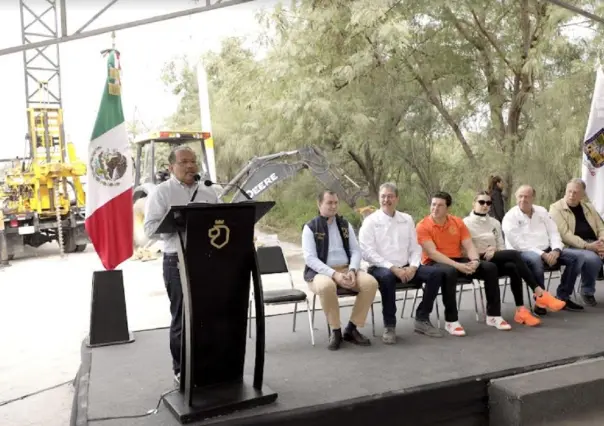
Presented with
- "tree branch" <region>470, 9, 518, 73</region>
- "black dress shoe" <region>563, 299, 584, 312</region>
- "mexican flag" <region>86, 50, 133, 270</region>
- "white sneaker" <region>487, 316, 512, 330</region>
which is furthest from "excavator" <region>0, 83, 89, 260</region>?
"black dress shoe" <region>563, 299, 584, 312</region>

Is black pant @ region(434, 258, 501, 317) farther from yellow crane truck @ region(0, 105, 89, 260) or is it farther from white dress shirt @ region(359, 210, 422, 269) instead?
yellow crane truck @ region(0, 105, 89, 260)

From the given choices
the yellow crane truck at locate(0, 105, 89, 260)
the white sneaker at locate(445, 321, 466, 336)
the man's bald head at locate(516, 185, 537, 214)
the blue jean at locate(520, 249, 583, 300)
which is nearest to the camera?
the white sneaker at locate(445, 321, 466, 336)

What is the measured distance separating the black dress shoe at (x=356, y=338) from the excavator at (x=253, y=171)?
3.49 meters

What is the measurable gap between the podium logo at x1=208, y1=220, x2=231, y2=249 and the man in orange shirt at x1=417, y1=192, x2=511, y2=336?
6.00 ft

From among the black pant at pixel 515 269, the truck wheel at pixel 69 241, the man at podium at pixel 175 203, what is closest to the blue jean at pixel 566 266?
the black pant at pixel 515 269

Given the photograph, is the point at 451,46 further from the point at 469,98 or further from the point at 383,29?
the point at 383,29

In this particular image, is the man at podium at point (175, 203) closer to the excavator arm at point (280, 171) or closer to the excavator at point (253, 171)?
the excavator at point (253, 171)

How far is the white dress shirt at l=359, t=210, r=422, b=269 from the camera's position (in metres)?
3.98

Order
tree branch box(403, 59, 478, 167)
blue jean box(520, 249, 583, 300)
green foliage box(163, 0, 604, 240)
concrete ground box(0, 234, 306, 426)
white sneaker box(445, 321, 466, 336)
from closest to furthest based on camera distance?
1. concrete ground box(0, 234, 306, 426)
2. white sneaker box(445, 321, 466, 336)
3. blue jean box(520, 249, 583, 300)
4. green foliage box(163, 0, 604, 240)
5. tree branch box(403, 59, 478, 167)

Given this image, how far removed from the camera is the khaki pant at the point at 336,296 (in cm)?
359

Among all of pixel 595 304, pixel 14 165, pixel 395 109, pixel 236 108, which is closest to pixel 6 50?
pixel 595 304

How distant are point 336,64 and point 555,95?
3.42 meters

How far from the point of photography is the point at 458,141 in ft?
32.6

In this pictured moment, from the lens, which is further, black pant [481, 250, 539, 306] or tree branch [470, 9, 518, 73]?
tree branch [470, 9, 518, 73]
